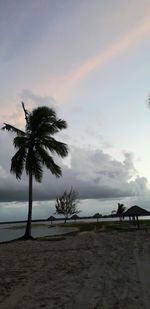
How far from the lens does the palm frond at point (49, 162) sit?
2888cm

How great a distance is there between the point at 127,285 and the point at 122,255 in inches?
263

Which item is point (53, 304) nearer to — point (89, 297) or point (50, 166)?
point (89, 297)

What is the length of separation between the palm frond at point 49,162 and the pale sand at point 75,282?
13.5 m

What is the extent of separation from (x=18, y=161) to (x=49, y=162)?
2.19m

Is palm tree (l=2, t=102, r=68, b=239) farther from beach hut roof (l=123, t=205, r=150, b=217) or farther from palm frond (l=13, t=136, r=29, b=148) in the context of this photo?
beach hut roof (l=123, t=205, r=150, b=217)

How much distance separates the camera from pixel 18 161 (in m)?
28.6

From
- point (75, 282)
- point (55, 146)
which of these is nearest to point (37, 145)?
point (55, 146)

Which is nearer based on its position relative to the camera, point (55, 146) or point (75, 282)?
point (75, 282)

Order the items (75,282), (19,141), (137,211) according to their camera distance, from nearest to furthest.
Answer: (75,282), (19,141), (137,211)

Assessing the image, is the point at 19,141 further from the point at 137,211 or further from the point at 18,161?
the point at 137,211

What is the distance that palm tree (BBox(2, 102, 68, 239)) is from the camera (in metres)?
28.6

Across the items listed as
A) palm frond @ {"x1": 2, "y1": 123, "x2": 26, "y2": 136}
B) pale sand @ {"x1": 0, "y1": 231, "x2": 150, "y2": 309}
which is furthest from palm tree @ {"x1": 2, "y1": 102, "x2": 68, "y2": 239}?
pale sand @ {"x1": 0, "y1": 231, "x2": 150, "y2": 309}

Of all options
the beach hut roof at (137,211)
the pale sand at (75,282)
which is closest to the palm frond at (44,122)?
the pale sand at (75,282)

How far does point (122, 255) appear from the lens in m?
16.0
